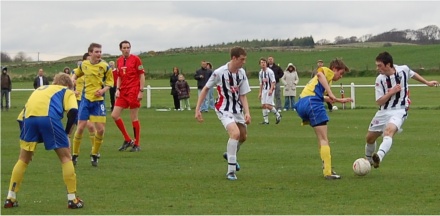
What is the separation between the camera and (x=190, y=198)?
11664 millimetres

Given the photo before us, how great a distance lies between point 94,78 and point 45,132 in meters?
5.27

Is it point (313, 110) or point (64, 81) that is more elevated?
point (64, 81)

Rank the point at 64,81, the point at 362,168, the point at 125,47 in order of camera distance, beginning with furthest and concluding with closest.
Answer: the point at 125,47, the point at 362,168, the point at 64,81

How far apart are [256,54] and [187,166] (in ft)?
256

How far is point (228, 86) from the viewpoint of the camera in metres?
13.8

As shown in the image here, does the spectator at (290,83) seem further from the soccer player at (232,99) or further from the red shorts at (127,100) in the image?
the soccer player at (232,99)

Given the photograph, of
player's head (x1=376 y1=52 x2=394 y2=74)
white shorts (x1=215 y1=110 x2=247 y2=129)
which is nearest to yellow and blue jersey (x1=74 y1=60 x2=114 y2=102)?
white shorts (x1=215 y1=110 x2=247 y2=129)

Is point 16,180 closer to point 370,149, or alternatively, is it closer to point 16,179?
point 16,179

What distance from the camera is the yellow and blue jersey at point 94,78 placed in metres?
16.0

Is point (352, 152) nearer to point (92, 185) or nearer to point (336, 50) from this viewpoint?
point (92, 185)

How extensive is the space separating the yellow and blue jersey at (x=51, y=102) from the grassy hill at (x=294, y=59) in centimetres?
6162

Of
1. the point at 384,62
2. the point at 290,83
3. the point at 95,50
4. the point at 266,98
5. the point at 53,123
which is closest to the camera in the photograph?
the point at 53,123

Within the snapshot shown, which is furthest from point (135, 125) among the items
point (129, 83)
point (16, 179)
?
point (16, 179)

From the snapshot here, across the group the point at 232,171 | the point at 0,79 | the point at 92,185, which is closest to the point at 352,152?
the point at 232,171
